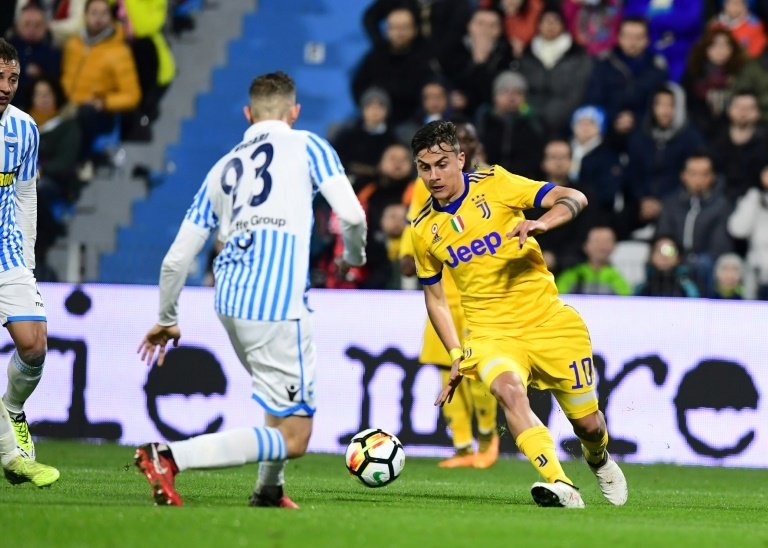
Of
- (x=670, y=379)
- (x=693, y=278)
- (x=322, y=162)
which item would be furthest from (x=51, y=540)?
Answer: (x=693, y=278)

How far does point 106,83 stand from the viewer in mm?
16344

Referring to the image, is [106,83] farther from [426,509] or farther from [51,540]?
[51,540]

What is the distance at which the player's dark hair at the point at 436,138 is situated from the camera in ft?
25.5

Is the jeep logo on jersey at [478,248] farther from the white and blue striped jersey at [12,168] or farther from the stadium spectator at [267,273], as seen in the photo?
the white and blue striped jersey at [12,168]

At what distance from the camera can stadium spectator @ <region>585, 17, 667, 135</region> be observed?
1537 centimetres

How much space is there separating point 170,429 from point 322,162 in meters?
5.82

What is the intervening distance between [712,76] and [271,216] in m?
9.78

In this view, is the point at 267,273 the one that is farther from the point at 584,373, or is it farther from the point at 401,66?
the point at 401,66

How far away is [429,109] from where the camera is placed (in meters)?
15.2

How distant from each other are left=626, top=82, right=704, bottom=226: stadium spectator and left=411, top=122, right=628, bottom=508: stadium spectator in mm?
6872

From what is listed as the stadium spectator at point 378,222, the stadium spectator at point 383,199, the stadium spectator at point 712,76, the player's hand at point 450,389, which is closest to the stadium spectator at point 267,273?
the player's hand at point 450,389

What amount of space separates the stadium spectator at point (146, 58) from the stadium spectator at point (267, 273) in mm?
10124

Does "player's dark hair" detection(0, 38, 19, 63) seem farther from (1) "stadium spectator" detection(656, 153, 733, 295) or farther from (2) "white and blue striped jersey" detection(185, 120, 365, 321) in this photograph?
(1) "stadium spectator" detection(656, 153, 733, 295)

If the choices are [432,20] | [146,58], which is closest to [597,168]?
[432,20]
